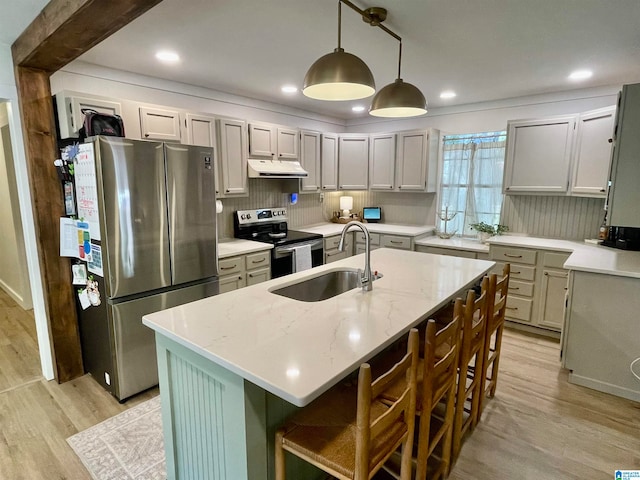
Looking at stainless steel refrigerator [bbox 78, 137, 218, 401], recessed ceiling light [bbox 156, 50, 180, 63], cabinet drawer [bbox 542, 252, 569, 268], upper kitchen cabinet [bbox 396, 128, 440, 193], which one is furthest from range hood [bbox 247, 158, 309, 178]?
cabinet drawer [bbox 542, 252, 569, 268]

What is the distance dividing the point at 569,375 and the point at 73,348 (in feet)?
13.2

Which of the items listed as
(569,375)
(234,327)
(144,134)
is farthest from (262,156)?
(569,375)

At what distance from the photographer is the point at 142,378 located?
8.61 ft

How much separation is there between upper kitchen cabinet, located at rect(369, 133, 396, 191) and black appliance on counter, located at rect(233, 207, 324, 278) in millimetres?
1290

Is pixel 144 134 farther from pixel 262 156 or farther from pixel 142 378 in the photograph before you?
pixel 142 378

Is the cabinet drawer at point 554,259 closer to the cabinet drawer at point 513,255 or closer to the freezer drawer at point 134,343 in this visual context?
the cabinet drawer at point 513,255

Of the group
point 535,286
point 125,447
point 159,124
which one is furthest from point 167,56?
point 535,286

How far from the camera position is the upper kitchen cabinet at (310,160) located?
4.46 meters

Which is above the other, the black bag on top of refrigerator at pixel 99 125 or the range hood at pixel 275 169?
the black bag on top of refrigerator at pixel 99 125

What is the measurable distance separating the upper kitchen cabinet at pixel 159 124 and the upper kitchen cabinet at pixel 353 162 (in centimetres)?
243

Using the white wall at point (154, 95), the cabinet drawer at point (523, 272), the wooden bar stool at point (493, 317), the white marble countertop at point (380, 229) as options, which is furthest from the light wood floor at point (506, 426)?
the white wall at point (154, 95)

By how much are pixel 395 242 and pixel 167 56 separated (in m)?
3.18

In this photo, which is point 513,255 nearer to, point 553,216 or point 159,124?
point 553,216

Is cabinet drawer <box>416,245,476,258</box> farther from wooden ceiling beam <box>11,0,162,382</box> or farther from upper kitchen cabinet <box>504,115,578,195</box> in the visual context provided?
wooden ceiling beam <box>11,0,162,382</box>
